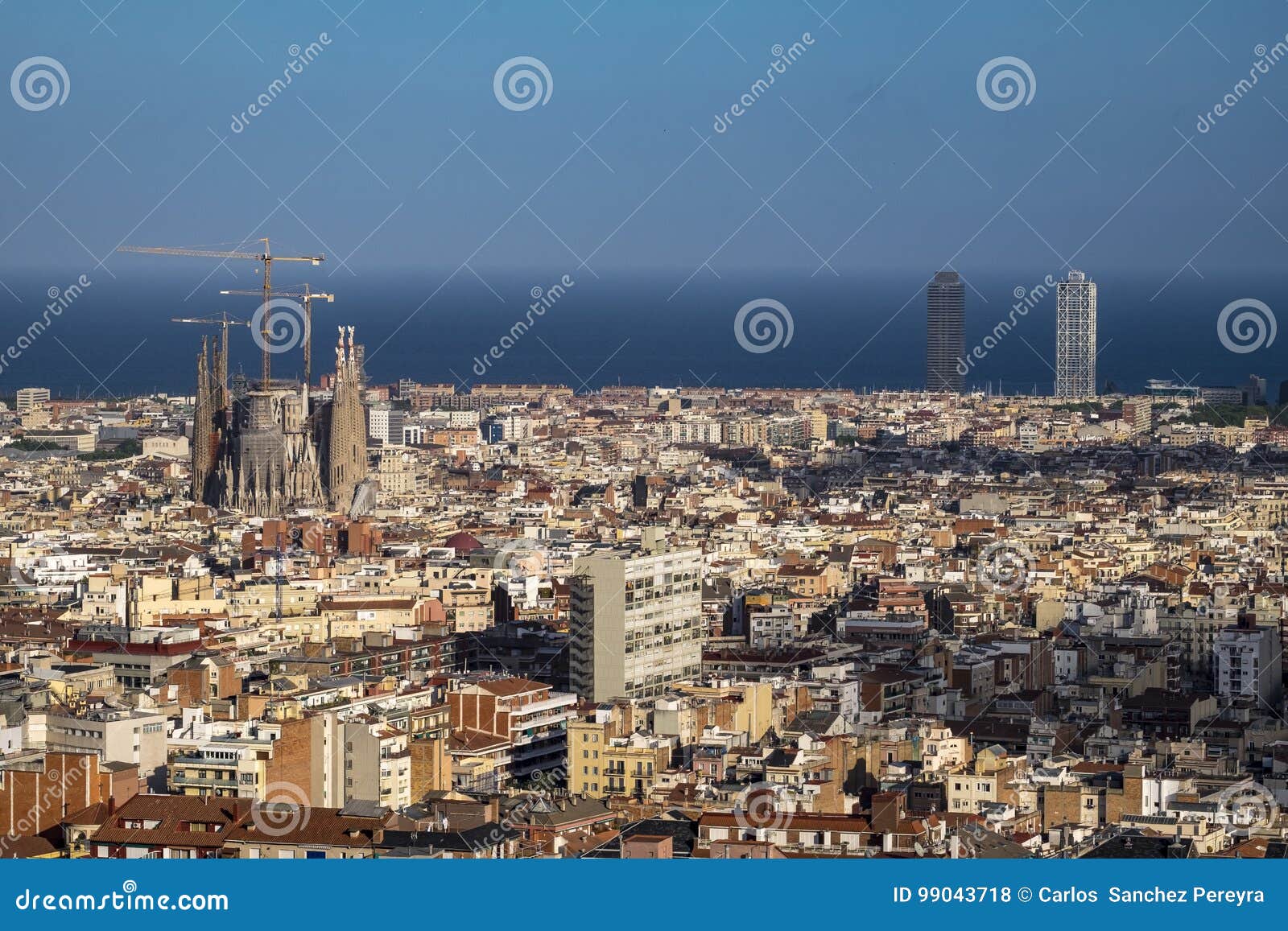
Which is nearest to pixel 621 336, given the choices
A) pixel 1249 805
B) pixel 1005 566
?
pixel 1005 566

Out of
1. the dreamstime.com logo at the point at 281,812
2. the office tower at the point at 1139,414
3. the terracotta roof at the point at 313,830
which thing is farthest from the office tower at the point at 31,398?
the terracotta roof at the point at 313,830

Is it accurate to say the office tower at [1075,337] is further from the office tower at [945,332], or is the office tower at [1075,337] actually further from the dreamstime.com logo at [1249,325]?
the dreamstime.com logo at [1249,325]

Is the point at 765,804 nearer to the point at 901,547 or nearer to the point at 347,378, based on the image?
the point at 901,547

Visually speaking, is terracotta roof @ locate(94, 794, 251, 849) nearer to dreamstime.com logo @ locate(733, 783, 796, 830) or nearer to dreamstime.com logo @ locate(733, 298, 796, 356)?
dreamstime.com logo @ locate(733, 783, 796, 830)

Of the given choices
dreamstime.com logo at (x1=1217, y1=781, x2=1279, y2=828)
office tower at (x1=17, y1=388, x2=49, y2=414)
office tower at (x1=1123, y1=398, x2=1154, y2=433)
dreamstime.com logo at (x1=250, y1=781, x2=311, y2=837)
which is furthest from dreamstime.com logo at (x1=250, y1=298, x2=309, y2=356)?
dreamstime.com logo at (x1=1217, y1=781, x2=1279, y2=828)

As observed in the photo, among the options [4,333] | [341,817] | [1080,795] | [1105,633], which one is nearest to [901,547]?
[1105,633]
